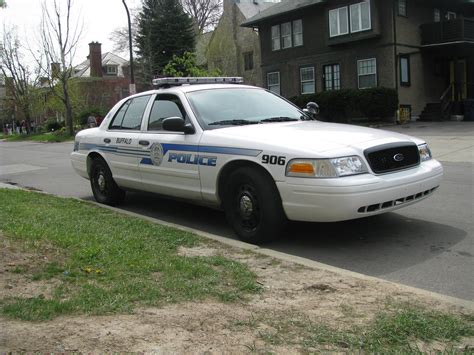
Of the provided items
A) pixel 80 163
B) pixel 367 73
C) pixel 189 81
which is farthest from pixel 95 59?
pixel 189 81

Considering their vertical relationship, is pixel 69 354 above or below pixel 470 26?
below

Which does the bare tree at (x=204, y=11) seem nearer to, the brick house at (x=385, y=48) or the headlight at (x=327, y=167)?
the brick house at (x=385, y=48)

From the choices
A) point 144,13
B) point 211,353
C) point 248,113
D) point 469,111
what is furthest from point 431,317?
point 144,13

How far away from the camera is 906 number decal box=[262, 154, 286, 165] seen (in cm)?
509

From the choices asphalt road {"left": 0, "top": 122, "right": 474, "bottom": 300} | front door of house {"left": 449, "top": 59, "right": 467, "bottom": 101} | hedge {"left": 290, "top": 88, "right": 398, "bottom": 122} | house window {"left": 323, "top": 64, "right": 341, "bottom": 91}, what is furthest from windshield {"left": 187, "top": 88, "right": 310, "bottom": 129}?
front door of house {"left": 449, "top": 59, "right": 467, "bottom": 101}

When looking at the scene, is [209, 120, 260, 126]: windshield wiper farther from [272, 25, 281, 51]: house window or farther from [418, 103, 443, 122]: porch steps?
[272, 25, 281, 51]: house window

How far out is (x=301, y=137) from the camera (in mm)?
5285

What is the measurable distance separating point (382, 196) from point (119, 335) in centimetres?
293

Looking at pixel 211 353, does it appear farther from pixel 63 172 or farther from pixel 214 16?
pixel 214 16

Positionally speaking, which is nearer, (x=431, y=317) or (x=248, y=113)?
(x=431, y=317)

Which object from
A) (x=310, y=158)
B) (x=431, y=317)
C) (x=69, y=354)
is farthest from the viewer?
(x=310, y=158)

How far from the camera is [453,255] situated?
16.4 ft

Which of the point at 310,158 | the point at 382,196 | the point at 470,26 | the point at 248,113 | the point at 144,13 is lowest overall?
the point at 382,196

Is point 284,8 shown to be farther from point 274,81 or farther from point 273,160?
point 273,160
